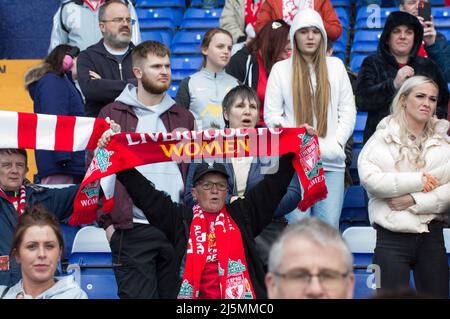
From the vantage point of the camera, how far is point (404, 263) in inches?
287

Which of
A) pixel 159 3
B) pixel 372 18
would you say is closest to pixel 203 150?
pixel 372 18

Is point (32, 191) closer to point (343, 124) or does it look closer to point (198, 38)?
point (343, 124)

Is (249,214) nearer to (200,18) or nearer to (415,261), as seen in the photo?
(415,261)

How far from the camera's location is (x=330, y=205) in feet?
26.3

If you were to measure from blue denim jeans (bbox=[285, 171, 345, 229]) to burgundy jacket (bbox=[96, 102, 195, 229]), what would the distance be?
1.03 metres

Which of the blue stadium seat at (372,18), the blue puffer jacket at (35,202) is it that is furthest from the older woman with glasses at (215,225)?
the blue stadium seat at (372,18)

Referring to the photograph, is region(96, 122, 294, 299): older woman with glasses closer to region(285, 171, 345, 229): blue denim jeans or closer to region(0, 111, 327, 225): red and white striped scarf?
region(0, 111, 327, 225): red and white striped scarf

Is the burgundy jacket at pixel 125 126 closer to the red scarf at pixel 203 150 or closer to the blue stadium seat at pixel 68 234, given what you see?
the red scarf at pixel 203 150

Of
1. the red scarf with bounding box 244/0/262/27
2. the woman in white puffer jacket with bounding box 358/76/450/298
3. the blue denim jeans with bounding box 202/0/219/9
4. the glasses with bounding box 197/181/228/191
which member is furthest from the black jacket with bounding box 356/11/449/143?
the blue denim jeans with bounding box 202/0/219/9

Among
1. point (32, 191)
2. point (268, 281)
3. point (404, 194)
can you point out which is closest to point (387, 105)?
point (404, 194)

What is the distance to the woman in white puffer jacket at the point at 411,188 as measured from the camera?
23.9ft

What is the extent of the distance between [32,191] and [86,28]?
301 cm

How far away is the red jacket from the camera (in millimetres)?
9844

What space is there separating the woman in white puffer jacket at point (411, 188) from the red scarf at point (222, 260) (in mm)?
1022
